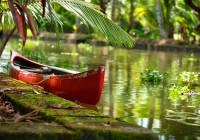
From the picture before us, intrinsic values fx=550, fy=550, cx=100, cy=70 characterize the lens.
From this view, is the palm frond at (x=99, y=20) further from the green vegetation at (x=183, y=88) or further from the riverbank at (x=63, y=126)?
the green vegetation at (x=183, y=88)

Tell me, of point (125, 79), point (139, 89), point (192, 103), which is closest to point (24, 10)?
point (192, 103)

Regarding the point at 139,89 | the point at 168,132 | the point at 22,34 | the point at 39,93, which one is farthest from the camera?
the point at 139,89

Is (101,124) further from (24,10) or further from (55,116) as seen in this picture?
(24,10)

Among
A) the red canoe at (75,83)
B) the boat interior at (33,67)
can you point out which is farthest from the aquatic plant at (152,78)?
the red canoe at (75,83)

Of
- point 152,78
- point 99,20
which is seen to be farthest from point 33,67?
point 99,20

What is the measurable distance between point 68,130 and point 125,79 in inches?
407

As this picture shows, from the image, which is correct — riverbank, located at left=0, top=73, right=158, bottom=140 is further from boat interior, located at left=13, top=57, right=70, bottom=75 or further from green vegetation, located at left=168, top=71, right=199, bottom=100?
green vegetation, located at left=168, top=71, right=199, bottom=100

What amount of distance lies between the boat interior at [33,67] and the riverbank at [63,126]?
4573mm

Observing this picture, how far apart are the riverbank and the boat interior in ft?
15.0

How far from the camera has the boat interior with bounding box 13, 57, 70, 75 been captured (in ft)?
43.5

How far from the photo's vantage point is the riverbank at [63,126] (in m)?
6.54

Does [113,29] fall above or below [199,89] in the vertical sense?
above

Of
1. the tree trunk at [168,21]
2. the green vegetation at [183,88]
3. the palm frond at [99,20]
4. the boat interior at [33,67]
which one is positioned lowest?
the green vegetation at [183,88]

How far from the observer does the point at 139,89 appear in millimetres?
14438
